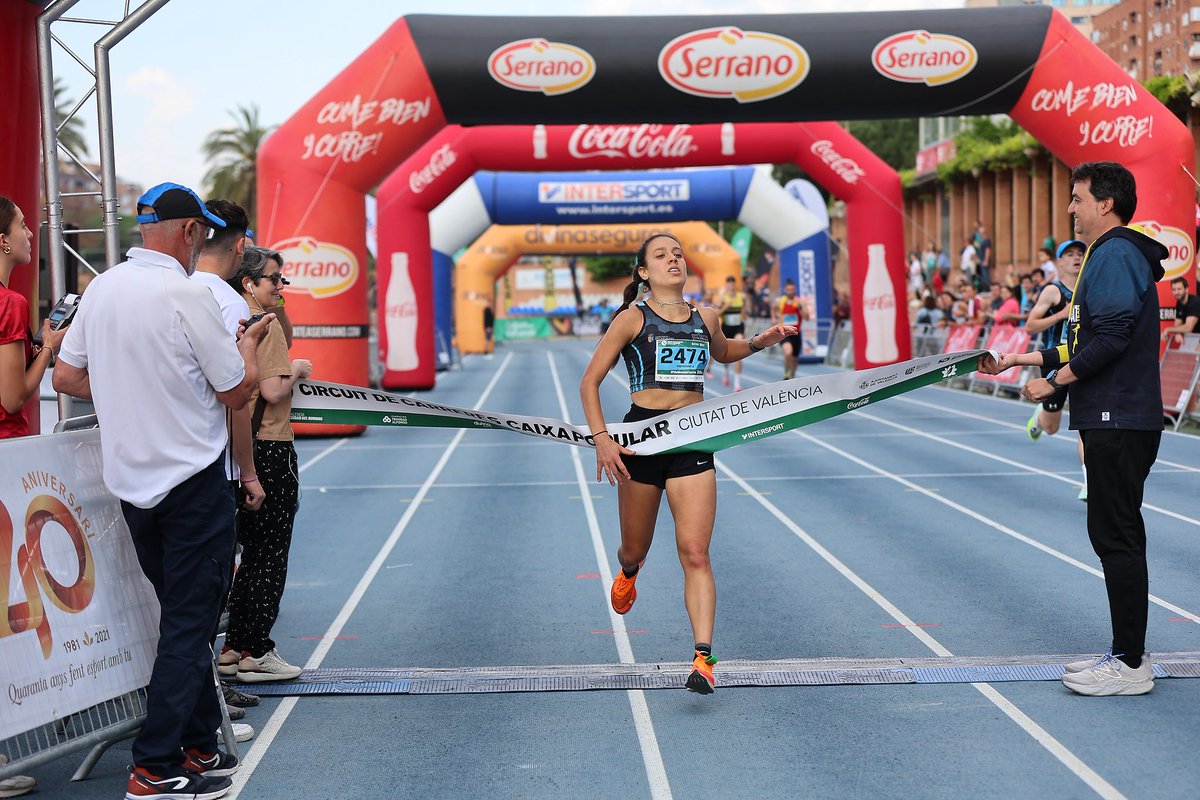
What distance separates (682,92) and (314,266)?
507 cm

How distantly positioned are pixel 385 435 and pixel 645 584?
10.0m

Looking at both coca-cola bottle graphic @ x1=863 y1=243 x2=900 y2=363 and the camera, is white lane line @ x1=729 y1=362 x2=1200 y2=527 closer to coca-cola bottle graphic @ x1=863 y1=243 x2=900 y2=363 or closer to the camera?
coca-cola bottle graphic @ x1=863 y1=243 x2=900 y2=363

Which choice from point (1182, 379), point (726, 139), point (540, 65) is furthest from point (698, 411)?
point (726, 139)

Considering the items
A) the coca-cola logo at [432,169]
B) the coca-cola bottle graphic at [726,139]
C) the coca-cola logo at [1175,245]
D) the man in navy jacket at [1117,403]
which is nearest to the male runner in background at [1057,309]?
the man in navy jacket at [1117,403]

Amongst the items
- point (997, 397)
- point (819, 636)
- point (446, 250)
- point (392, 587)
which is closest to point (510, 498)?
point (392, 587)

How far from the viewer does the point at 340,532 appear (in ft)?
30.9

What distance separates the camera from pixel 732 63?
15617 mm

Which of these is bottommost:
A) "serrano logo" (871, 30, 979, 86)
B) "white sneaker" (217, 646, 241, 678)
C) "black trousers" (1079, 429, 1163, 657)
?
"white sneaker" (217, 646, 241, 678)

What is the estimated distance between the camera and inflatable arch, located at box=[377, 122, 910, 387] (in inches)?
866

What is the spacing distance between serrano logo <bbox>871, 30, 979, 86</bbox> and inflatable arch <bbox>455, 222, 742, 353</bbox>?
24.2 meters

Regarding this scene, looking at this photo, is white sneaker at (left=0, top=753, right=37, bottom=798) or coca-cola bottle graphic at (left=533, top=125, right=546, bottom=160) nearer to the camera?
white sneaker at (left=0, top=753, right=37, bottom=798)

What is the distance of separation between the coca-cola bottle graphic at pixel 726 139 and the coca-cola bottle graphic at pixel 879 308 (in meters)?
3.27

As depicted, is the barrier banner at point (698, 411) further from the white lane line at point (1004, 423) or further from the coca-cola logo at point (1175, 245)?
the coca-cola logo at point (1175, 245)

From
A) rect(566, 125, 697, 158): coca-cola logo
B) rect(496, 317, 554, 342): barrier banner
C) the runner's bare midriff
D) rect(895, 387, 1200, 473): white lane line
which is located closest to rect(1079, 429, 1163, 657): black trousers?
the runner's bare midriff
